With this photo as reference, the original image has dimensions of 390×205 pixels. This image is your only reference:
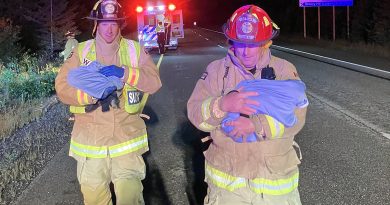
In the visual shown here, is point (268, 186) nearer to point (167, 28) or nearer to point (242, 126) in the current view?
point (242, 126)

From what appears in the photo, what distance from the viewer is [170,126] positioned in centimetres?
796

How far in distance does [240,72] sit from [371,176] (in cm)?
323

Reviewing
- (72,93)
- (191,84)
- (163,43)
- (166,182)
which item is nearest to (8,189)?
(166,182)

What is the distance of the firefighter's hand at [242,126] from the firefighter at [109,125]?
1.04 m

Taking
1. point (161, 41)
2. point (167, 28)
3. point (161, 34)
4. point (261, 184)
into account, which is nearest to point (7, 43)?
point (161, 41)

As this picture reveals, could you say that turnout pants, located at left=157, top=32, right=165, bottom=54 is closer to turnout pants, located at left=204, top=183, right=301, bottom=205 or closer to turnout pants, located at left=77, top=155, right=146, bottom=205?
turnout pants, located at left=77, top=155, right=146, bottom=205

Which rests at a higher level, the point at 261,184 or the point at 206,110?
the point at 206,110

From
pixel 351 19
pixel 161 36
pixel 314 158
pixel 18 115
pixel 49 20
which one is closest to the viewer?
pixel 314 158

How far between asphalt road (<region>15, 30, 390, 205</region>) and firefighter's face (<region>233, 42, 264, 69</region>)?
233cm

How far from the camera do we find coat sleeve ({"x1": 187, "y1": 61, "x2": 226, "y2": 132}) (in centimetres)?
244

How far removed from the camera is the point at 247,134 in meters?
2.42

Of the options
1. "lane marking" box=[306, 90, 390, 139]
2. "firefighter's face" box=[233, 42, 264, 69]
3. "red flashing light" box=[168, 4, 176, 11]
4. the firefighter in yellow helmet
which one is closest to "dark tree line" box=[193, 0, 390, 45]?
"red flashing light" box=[168, 4, 176, 11]

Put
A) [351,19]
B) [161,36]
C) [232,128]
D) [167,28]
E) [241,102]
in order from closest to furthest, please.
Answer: [241,102] < [232,128] < [161,36] < [167,28] < [351,19]

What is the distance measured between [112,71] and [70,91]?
0.97 ft
